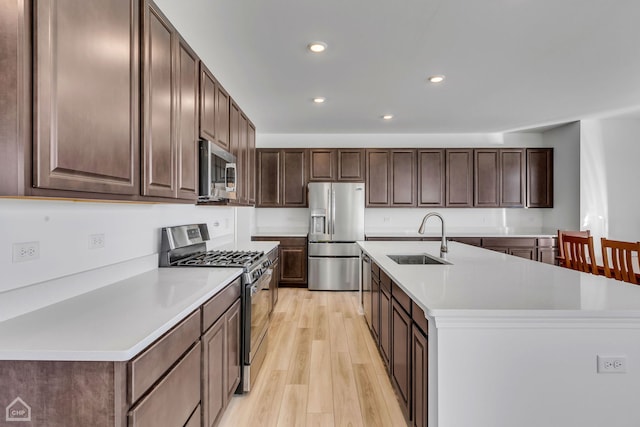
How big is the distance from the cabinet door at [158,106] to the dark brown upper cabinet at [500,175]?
4.89 meters

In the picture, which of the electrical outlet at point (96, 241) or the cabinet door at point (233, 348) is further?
the cabinet door at point (233, 348)

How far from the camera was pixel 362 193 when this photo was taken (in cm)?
518

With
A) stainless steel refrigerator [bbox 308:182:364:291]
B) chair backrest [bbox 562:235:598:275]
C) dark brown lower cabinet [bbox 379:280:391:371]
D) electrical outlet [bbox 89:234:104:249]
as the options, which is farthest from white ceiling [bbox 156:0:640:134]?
dark brown lower cabinet [bbox 379:280:391:371]

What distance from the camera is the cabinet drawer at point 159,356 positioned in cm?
100

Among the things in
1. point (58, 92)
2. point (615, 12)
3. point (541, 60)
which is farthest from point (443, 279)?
point (541, 60)

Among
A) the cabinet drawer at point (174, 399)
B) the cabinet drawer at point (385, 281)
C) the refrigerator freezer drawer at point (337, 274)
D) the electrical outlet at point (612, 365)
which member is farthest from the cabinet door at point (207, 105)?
the refrigerator freezer drawer at point (337, 274)

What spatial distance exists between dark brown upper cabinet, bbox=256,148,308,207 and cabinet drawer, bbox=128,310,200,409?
4059mm

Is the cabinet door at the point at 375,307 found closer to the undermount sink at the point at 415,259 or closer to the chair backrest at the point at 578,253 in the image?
the undermount sink at the point at 415,259

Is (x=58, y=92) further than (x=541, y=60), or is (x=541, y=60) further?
(x=541, y=60)

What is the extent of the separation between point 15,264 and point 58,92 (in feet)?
2.29

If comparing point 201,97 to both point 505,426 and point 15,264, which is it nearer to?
point 15,264

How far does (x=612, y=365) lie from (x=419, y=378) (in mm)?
774

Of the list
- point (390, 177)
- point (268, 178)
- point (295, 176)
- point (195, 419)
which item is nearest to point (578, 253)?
point (390, 177)

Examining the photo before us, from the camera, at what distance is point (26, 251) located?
130 centimetres
